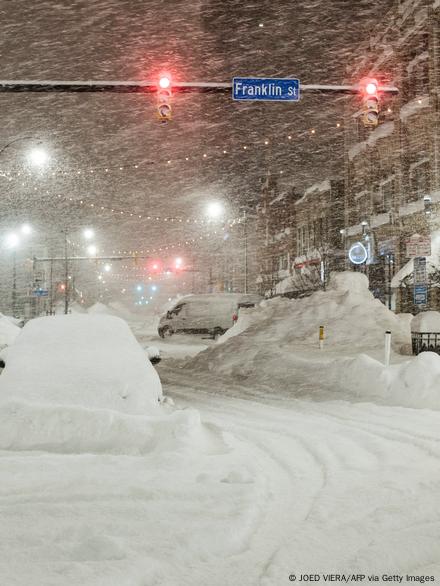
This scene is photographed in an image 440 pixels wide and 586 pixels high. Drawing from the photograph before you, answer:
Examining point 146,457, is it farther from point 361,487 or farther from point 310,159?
point 310,159

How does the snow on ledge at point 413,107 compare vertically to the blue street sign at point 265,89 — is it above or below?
above

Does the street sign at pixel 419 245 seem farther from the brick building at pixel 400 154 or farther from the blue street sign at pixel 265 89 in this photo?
the brick building at pixel 400 154

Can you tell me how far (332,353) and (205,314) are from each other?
1380 centimetres

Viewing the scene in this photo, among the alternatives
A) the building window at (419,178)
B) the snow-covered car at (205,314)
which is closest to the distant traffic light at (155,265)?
the snow-covered car at (205,314)

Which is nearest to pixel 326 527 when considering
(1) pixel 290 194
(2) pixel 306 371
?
(2) pixel 306 371

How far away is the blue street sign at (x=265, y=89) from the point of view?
11875 millimetres

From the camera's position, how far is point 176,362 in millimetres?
21953

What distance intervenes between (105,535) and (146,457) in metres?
2.34

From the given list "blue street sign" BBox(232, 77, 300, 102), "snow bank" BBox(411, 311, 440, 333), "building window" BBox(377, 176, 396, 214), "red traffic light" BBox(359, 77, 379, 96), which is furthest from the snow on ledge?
"blue street sign" BBox(232, 77, 300, 102)

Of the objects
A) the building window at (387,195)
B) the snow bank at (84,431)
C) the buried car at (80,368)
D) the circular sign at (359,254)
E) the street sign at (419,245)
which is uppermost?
the building window at (387,195)

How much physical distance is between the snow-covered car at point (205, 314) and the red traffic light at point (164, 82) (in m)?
20.3

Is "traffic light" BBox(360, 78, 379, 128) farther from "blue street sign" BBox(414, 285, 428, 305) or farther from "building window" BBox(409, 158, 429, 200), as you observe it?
"building window" BBox(409, 158, 429, 200)

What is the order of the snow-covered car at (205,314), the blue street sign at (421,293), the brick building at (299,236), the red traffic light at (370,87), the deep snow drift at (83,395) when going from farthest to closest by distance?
the brick building at (299,236) < the snow-covered car at (205,314) < the blue street sign at (421,293) < the red traffic light at (370,87) < the deep snow drift at (83,395)

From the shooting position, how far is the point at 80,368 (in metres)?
8.52
